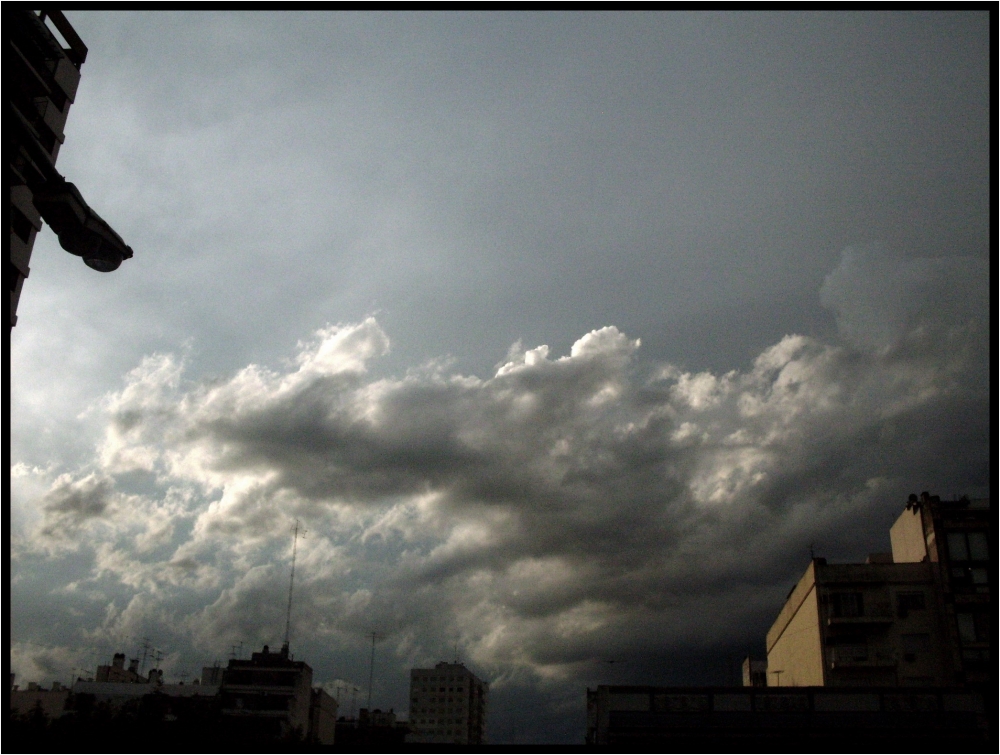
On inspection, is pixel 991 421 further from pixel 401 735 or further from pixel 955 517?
pixel 401 735

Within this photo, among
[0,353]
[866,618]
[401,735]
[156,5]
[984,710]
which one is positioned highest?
[156,5]

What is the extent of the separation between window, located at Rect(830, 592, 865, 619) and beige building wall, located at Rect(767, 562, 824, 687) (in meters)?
1.37

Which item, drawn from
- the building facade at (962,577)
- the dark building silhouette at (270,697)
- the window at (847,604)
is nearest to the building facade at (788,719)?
the building facade at (962,577)

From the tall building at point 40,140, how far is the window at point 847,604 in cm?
5163

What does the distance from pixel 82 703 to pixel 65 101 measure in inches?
2482

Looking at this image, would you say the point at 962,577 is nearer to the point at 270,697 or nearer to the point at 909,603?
the point at 909,603

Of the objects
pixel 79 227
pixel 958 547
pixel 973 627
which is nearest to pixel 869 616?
pixel 973 627

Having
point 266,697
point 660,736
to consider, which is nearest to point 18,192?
point 660,736

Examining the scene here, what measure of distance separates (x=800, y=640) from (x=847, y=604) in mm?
8723

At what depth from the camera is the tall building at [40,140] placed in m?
38.8

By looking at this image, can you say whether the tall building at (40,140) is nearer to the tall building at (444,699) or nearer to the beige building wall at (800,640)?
the beige building wall at (800,640)

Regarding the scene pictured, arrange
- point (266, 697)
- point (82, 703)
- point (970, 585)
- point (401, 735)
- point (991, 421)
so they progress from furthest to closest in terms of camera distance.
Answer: point (401, 735) < point (266, 697) < point (82, 703) < point (970, 585) < point (991, 421)

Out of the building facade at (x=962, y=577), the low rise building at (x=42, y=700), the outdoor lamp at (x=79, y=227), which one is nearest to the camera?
the outdoor lamp at (x=79, y=227)

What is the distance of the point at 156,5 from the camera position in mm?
19328
